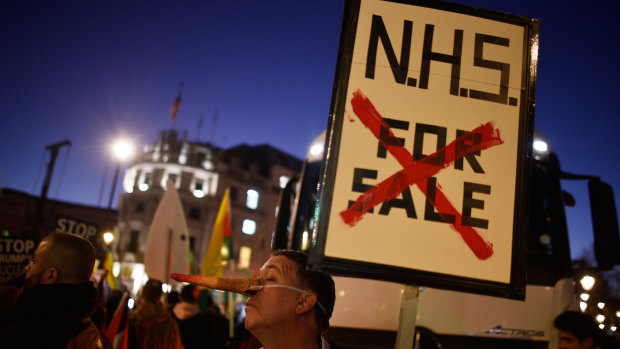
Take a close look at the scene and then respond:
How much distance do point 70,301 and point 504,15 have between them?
3033mm

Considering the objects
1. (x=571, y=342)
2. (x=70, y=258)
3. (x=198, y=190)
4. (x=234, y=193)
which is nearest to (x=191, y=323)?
(x=70, y=258)

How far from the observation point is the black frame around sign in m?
1.87

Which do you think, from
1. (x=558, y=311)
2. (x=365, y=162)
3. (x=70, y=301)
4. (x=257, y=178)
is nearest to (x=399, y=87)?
(x=365, y=162)

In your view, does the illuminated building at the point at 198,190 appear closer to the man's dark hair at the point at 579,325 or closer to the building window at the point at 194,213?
the building window at the point at 194,213

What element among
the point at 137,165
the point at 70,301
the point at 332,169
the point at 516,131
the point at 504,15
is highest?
the point at 137,165

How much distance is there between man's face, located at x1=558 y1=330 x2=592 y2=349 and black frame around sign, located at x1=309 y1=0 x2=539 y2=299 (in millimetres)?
2357

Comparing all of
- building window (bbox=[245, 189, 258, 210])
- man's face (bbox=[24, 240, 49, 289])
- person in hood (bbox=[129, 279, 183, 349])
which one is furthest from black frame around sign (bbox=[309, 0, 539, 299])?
building window (bbox=[245, 189, 258, 210])

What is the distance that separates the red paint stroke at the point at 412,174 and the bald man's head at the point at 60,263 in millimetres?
2048

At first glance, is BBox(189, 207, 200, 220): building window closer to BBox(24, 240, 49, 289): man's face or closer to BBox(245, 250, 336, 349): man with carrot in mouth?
BBox(24, 240, 49, 289): man's face

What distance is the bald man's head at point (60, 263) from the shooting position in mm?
2889

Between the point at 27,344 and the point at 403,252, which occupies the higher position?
the point at 403,252

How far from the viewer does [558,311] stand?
458 cm

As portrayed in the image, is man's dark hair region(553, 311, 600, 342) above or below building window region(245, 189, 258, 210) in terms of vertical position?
below

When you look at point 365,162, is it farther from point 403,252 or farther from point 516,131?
point 516,131
